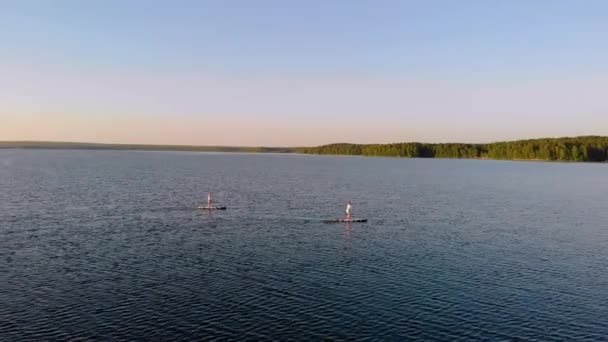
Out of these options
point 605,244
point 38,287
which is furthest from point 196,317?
point 605,244

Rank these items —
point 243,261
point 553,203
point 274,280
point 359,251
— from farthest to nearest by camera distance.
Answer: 1. point 553,203
2. point 359,251
3. point 243,261
4. point 274,280

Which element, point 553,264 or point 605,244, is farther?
point 605,244

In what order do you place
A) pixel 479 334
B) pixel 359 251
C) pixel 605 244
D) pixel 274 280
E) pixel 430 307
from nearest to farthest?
pixel 479 334 → pixel 430 307 → pixel 274 280 → pixel 359 251 → pixel 605 244

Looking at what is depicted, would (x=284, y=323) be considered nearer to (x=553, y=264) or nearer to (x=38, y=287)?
(x=38, y=287)

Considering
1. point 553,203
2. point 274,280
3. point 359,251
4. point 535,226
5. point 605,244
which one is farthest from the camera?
point 553,203

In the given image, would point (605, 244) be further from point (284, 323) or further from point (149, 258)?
point (149, 258)

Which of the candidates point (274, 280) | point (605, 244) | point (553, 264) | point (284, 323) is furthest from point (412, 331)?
point (605, 244)
